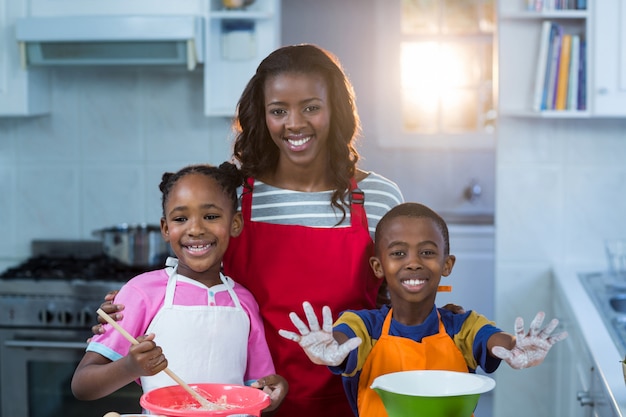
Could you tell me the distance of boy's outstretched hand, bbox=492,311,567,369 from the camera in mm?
1475

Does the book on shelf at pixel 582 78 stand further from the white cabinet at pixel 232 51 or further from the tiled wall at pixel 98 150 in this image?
the tiled wall at pixel 98 150

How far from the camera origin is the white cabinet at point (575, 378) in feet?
7.15

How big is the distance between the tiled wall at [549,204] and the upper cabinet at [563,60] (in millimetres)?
163

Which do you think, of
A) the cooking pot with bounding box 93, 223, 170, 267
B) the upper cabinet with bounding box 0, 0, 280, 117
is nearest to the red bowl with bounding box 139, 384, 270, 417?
the cooking pot with bounding box 93, 223, 170, 267

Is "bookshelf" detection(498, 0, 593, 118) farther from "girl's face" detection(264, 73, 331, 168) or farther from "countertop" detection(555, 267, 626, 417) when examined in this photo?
"girl's face" detection(264, 73, 331, 168)

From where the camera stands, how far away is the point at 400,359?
165cm

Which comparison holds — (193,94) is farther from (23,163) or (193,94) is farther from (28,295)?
(28,295)

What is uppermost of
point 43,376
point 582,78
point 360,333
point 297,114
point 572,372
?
point 582,78

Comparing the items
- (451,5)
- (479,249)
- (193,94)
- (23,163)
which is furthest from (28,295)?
(451,5)

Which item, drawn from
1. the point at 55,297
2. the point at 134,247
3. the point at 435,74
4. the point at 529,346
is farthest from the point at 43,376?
the point at 435,74

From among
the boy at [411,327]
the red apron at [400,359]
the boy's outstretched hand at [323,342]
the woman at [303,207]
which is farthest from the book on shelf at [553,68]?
the boy's outstretched hand at [323,342]

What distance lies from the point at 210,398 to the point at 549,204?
87.0 inches

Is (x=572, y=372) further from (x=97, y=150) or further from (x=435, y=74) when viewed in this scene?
(x=435, y=74)

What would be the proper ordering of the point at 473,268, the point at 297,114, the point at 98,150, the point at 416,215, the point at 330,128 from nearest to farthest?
the point at 416,215 → the point at 297,114 → the point at 330,128 → the point at 98,150 → the point at 473,268
